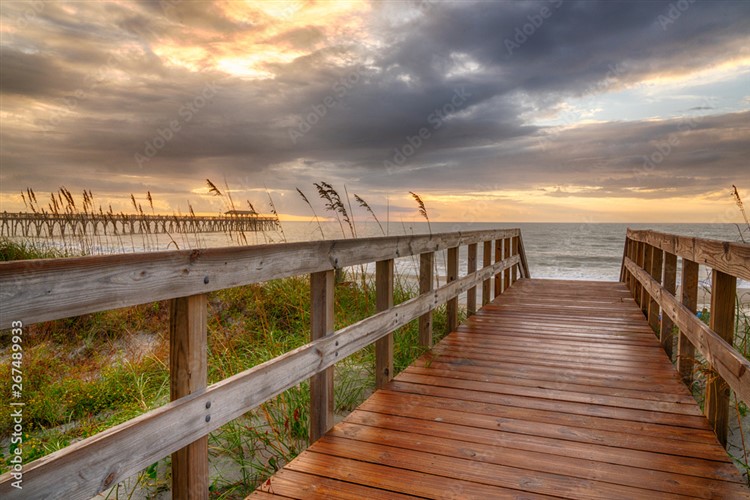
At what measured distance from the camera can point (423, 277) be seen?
4008 millimetres

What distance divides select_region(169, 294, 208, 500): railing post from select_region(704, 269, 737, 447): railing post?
2.64 meters

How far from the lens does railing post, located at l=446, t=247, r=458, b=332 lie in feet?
15.4

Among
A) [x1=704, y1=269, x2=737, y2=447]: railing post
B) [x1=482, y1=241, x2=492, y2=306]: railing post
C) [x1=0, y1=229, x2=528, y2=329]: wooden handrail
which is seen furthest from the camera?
[x1=482, y1=241, x2=492, y2=306]: railing post

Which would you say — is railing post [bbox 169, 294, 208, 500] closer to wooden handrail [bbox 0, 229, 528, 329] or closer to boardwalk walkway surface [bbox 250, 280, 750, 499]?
wooden handrail [bbox 0, 229, 528, 329]

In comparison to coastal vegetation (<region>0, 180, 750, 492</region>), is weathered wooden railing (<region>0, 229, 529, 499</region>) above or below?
above

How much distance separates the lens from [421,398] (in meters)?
3.02

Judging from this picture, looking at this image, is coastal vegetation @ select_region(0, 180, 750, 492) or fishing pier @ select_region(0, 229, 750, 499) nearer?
fishing pier @ select_region(0, 229, 750, 499)

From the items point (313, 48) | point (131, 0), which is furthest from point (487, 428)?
point (313, 48)

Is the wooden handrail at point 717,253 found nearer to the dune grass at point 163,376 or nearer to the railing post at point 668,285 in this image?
the railing post at point 668,285

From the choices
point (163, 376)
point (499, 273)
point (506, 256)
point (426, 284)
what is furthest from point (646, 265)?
point (163, 376)

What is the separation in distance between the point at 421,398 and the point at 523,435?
78 centimetres

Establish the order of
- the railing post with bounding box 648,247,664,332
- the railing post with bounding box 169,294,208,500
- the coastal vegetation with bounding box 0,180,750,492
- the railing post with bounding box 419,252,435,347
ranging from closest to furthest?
the railing post with bounding box 169,294,208,500, the coastal vegetation with bounding box 0,180,750,492, the railing post with bounding box 419,252,435,347, the railing post with bounding box 648,247,664,332

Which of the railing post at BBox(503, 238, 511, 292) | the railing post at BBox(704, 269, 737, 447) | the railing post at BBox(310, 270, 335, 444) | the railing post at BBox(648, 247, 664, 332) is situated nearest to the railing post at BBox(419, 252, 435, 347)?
the railing post at BBox(310, 270, 335, 444)

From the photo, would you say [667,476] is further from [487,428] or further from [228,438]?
[228,438]
